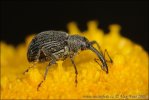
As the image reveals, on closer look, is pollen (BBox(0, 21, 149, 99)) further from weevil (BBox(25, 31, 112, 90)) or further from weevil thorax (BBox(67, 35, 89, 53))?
weevil thorax (BBox(67, 35, 89, 53))

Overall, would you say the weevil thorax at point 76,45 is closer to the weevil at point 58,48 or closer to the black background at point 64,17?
the weevil at point 58,48

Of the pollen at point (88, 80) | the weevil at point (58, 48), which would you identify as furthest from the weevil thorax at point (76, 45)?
the pollen at point (88, 80)

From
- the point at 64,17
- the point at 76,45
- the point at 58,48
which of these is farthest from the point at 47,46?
the point at 64,17

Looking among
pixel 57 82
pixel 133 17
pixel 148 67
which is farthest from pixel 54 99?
pixel 133 17

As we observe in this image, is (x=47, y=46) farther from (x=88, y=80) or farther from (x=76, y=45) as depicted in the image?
(x=88, y=80)

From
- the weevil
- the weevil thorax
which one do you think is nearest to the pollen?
the weevil
